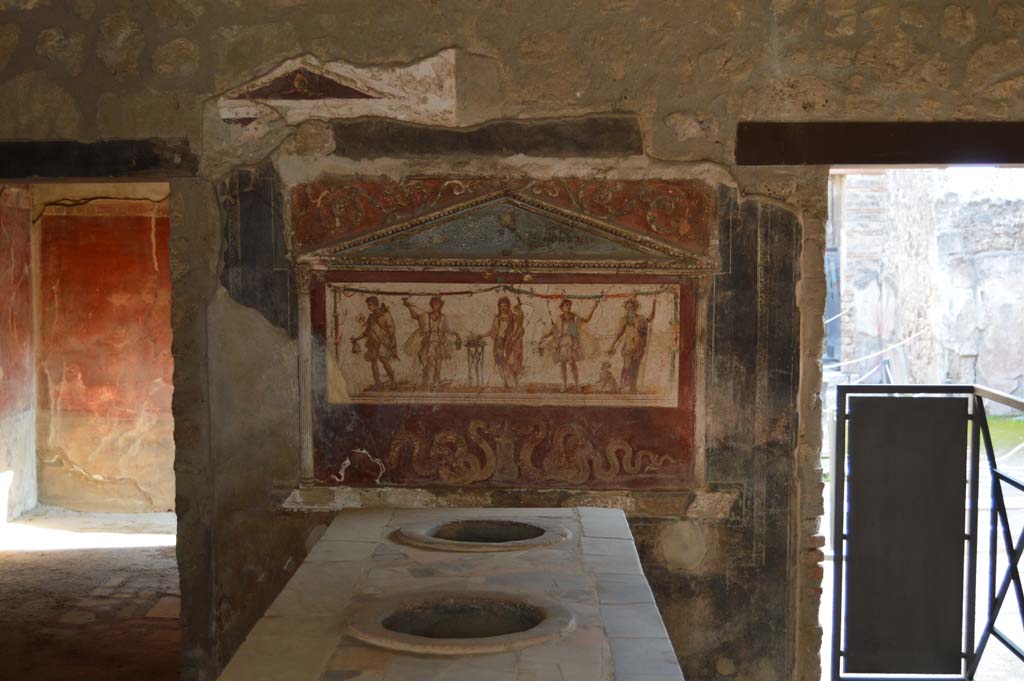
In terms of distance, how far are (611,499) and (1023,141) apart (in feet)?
6.65

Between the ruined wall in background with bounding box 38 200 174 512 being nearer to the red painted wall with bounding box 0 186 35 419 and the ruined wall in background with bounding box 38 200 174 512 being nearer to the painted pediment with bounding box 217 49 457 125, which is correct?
the red painted wall with bounding box 0 186 35 419

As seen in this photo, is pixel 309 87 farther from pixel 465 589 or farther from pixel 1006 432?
pixel 1006 432

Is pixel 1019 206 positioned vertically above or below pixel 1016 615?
above

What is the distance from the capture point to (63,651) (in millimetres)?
4352

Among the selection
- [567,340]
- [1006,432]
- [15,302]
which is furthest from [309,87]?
[1006,432]

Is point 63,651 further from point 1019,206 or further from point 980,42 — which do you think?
point 1019,206

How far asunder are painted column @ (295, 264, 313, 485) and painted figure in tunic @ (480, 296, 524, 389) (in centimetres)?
68

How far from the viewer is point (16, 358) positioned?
6.50 metres

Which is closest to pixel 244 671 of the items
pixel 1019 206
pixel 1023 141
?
pixel 1023 141

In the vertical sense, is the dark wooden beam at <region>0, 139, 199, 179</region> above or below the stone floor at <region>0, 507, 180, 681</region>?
above

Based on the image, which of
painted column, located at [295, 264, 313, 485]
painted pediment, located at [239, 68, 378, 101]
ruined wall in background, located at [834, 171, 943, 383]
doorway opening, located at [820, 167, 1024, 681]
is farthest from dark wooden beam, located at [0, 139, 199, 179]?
ruined wall in background, located at [834, 171, 943, 383]

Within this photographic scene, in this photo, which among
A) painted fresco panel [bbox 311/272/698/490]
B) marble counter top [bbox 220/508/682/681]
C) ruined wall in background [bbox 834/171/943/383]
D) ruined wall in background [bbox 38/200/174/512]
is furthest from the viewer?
ruined wall in background [bbox 834/171/943/383]

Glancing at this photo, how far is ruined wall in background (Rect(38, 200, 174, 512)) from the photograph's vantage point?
676cm

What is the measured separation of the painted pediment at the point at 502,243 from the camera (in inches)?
154
